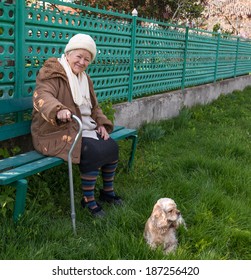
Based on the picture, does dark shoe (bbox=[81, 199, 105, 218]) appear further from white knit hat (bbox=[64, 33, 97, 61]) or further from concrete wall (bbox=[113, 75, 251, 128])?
concrete wall (bbox=[113, 75, 251, 128])

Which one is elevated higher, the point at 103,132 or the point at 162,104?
the point at 103,132

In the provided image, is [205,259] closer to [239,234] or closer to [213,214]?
[239,234]

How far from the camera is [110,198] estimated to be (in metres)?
3.53

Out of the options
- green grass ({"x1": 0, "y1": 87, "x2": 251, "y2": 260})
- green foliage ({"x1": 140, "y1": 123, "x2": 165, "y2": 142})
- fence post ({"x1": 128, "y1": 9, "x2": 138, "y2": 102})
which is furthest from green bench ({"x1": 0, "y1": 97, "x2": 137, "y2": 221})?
fence post ({"x1": 128, "y1": 9, "x2": 138, "y2": 102})

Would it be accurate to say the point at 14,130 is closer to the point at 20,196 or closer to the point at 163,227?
the point at 20,196

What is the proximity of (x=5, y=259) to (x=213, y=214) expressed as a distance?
67.4 inches

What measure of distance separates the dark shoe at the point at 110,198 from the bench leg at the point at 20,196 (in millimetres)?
987

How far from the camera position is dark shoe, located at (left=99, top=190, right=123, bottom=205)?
349 cm

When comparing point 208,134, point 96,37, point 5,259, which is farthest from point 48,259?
point 208,134

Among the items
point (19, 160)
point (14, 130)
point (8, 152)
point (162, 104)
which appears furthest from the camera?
point (162, 104)

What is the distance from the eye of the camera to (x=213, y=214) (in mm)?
3238

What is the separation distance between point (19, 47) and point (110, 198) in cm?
153

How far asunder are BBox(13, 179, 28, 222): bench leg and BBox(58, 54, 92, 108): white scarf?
3.01 feet

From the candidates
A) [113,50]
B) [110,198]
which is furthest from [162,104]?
[110,198]
